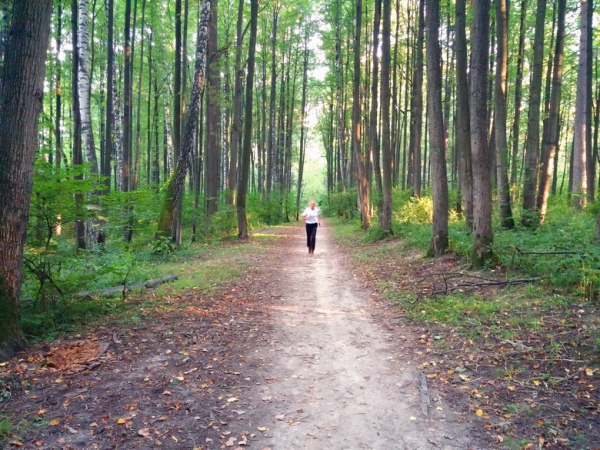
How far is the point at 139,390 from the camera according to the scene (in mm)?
3742

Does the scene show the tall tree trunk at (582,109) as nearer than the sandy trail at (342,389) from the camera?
No

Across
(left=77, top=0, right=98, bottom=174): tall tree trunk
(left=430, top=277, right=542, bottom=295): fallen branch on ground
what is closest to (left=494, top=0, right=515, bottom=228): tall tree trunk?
(left=430, top=277, right=542, bottom=295): fallen branch on ground

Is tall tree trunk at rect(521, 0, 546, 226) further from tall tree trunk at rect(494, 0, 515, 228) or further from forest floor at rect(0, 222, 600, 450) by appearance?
forest floor at rect(0, 222, 600, 450)

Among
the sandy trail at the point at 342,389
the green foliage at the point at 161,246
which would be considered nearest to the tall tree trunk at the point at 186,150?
the green foliage at the point at 161,246

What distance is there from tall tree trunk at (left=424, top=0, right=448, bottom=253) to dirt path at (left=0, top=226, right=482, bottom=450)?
4.52 m

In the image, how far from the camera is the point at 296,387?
3.98m

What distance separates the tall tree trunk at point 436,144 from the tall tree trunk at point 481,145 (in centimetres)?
206

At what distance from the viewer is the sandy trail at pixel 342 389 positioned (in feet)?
10.3

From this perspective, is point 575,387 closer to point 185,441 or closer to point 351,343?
point 351,343

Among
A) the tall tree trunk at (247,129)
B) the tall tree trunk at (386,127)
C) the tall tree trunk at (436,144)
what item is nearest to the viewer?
the tall tree trunk at (436,144)

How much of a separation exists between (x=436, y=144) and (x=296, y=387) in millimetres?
8239

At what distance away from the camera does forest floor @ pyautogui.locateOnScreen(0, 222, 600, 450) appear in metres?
3.08

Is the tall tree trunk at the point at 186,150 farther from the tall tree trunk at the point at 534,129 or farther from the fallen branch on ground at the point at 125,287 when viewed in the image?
the tall tree trunk at the point at 534,129

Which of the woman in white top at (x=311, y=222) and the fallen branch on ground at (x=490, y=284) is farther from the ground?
the woman in white top at (x=311, y=222)
